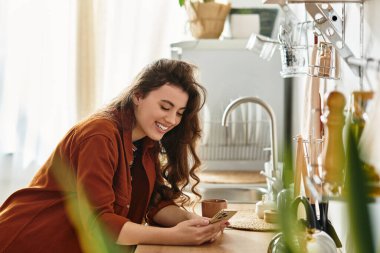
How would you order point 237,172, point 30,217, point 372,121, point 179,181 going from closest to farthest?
point 372,121 < point 30,217 < point 179,181 < point 237,172

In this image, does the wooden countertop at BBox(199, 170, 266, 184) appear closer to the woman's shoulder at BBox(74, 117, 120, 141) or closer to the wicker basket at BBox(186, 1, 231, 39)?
the wicker basket at BBox(186, 1, 231, 39)

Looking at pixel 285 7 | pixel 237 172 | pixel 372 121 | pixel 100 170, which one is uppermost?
pixel 285 7

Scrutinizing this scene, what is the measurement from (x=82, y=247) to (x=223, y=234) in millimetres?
422

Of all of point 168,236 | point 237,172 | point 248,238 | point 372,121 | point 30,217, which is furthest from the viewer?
point 237,172

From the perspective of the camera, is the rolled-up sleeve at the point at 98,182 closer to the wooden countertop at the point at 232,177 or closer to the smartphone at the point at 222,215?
the smartphone at the point at 222,215

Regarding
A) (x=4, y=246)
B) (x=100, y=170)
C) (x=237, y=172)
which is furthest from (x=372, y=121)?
(x=237, y=172)

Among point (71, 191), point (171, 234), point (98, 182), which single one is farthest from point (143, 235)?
point (71, 191)

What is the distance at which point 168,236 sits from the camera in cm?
172

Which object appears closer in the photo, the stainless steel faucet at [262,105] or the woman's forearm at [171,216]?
the woman's forearm at [171,216]

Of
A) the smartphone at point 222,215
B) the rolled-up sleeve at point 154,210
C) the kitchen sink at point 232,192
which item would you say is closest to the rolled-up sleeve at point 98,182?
the smartphone at point 222,215

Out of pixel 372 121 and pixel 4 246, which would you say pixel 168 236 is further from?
pixel 372 121

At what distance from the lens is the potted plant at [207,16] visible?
340 cm

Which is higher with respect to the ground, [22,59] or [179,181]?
[22,59]

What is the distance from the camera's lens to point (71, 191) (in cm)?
197
